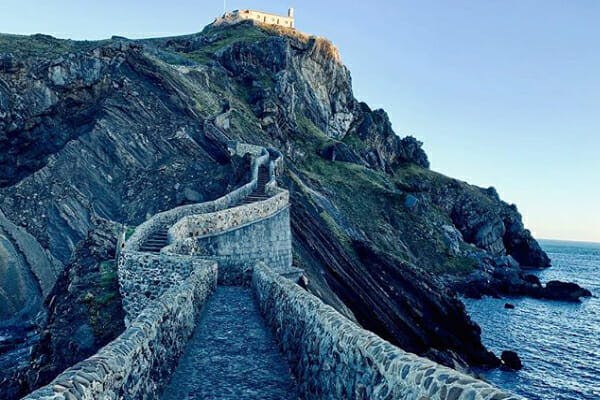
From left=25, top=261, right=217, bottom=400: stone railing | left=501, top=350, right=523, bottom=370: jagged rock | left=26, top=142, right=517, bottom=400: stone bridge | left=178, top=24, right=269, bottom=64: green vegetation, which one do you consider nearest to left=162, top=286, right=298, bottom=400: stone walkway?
left=26, top=142, right=517, bottom=400: stone bridge

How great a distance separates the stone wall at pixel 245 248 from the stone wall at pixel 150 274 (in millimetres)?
1655

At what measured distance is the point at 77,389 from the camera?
212 inches

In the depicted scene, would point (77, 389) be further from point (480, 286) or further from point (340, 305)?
point (480, 286)

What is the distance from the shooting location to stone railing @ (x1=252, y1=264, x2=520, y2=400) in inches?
183

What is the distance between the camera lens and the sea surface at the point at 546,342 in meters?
35.0

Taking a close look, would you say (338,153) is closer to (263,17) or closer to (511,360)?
(511,360)

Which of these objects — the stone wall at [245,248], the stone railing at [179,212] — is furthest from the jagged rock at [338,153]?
the stone wall at [245,248]

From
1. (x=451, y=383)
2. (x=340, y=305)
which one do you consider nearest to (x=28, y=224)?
(x=340, y=305)

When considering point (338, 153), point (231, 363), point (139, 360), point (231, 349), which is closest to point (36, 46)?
point (338, 153)

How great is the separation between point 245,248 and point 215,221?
2476mm

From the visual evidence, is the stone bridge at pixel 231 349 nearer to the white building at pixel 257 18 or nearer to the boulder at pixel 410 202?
the boulder at pixel 410 202

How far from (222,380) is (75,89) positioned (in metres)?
50.4

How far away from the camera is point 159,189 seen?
44.8 metres

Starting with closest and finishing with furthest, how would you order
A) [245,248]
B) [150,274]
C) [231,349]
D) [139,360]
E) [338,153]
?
[139,360]
[231,349]
[150,274]
[245,248]
[338,153]
